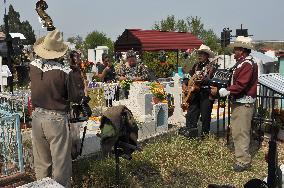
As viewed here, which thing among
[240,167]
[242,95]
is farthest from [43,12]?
[240,167]

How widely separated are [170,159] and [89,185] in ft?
5.35

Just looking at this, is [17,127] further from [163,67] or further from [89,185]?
[163,67]

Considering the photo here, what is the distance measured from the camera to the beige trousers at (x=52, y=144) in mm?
4160

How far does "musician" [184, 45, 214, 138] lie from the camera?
22.0 ft

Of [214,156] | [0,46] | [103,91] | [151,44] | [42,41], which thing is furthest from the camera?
[151,44]

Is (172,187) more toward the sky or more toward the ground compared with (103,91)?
more toward the ground

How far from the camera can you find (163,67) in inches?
703

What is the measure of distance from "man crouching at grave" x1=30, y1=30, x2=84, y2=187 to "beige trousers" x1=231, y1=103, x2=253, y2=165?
293 cm

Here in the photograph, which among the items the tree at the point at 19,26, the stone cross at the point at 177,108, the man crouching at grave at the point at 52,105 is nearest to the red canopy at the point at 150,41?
the stone cross at the point at 177,108

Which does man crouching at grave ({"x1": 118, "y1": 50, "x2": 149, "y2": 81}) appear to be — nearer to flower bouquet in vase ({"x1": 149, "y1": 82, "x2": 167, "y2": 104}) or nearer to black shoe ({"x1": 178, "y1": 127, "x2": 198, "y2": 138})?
flower bouquet in vase ({"x1": 149, "y1": 82, "x2": 167, "y2": 104})

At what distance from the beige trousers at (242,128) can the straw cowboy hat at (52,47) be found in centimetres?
309

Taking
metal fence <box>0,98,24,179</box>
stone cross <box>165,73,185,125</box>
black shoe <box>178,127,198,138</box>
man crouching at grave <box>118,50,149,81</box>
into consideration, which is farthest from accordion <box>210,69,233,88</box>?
man crouching at grave <box>118,50,149,81</box>

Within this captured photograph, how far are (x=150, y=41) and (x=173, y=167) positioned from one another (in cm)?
1668

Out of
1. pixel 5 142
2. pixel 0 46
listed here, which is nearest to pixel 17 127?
pixel 5 142
